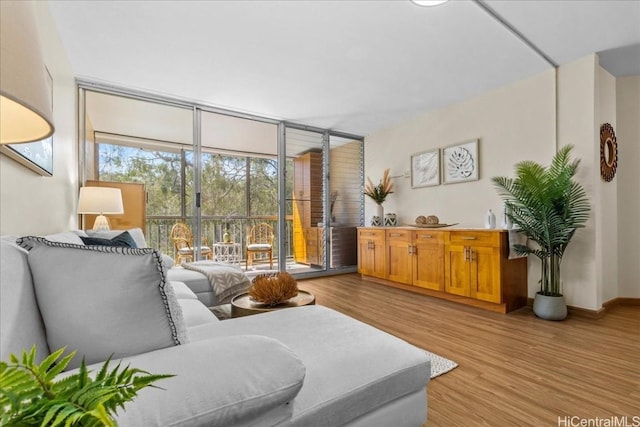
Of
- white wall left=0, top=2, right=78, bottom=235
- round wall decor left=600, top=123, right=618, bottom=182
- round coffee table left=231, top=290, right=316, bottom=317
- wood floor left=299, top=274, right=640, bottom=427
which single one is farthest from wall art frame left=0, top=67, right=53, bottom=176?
round wall decor left=600, top=123, right=618, bottom=182

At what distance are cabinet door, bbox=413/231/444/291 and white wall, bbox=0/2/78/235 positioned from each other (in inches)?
137

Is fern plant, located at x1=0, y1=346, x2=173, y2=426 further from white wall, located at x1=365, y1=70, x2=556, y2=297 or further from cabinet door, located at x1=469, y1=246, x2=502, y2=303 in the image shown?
white wall, located at x1=365, y1=70, x2=556, y2=297

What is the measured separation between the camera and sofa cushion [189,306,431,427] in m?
0.90

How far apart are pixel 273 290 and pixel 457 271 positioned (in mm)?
2221

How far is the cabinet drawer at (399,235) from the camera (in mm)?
3866

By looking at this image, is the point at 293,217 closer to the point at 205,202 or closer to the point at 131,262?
the point at 205,202

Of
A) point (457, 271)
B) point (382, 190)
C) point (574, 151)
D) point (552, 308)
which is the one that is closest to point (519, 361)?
point (552, 308)

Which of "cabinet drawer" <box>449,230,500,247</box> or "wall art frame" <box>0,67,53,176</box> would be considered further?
"cabinet drawer" <box>449,230,500,247</box>

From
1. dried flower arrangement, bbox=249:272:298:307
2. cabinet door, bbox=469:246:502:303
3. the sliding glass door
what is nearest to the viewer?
dried flower arrangement, bbox=249:272:298:307

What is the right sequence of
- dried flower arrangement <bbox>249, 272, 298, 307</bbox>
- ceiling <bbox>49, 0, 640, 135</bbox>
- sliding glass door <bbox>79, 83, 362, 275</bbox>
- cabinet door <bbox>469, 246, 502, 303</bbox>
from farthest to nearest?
sliding glass door <bbox>79, 83, 362, 275</bbox>, cabinet door <bbox>469, 246, 502, 303</bbox>, ceiling <bbox>49, 0, 640, 135</bbox>, dried flower arrangement <bbox>249, 272, 298, 307</bbox>

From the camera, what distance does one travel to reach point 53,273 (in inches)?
29.7

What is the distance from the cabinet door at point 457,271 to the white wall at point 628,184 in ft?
5.35

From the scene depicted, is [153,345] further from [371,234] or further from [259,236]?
[259,236]

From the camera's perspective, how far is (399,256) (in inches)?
156
